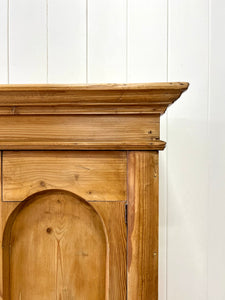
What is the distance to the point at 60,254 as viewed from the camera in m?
0.54

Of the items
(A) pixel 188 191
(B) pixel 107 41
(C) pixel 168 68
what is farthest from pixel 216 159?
(B) pixel 107 41

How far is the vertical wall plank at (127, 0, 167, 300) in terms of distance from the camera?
933 millimetres

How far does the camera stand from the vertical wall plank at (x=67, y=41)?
94 centimetres

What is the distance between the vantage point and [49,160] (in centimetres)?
54

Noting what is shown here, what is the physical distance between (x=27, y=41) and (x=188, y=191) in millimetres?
831

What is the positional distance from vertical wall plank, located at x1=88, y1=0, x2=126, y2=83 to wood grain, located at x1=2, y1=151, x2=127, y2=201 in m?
0.50

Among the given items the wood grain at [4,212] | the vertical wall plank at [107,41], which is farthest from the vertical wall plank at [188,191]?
the wood grain at [4,212]

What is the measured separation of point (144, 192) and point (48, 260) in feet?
0.84

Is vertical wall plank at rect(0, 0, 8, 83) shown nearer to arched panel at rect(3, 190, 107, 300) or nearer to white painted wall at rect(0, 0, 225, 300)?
white painted wall at rect(0, 0, 225, 300)

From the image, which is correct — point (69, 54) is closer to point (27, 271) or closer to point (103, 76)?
point (103, 76)

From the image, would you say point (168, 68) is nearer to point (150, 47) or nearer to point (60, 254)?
point (150, 47)

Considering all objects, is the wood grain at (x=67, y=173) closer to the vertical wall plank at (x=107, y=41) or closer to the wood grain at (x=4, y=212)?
the wood grain at (x=4, y=212)

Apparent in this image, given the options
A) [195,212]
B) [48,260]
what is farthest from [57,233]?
[195,212]

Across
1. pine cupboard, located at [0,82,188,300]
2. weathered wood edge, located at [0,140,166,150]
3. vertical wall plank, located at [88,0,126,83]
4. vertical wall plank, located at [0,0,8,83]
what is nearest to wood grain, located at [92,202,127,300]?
pine cupboard, located at [0,82,188,300]
